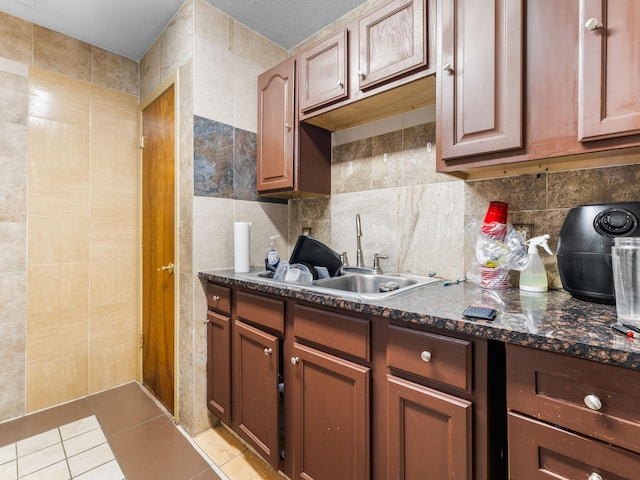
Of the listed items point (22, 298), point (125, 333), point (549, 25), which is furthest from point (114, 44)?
point (549, 25)

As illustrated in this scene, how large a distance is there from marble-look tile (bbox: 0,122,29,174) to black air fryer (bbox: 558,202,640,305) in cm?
296

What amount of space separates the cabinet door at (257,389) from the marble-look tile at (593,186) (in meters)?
1.32

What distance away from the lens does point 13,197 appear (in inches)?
74.7

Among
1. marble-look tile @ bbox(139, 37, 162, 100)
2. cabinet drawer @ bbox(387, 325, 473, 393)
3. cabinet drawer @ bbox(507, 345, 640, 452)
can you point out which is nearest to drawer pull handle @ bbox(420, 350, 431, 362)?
cabinet drawer @ bbox(387, 325, 473, 393)

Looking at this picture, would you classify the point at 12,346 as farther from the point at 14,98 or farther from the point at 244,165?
the point at 244,165

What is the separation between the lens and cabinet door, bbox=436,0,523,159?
990 mm

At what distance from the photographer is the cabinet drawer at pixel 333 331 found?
1010 millimetres

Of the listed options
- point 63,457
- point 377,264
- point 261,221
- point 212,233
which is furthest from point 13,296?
point 377,264

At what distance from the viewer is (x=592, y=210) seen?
955 mm

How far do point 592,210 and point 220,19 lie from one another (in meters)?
2.15

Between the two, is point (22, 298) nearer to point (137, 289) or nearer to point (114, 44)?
point (137, 289)

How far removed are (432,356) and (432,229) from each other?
2.73 ft

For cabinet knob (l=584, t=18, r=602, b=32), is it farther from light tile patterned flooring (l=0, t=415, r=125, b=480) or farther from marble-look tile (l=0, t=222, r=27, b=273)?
marble-look tile (l=0, t=222, r=27, b=273)

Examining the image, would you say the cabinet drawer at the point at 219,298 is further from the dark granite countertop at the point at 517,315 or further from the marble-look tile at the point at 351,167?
the marble-look tile at the point at 351,167
